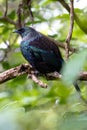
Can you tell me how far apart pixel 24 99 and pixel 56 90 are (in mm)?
157

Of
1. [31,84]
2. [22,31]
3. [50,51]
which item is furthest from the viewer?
[22,31]

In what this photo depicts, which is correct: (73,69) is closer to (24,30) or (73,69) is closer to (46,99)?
(46,99)

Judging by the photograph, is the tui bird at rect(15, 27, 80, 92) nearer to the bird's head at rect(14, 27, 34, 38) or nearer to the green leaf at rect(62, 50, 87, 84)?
the bird's head at rect(14, 27, 34, 38)

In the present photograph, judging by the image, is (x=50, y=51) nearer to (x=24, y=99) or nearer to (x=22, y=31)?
(x=24, y=99)

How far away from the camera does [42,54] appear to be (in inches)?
47.1

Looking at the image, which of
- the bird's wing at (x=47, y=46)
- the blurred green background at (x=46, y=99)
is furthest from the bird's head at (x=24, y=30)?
the bird's wing at (x=47, y=46)

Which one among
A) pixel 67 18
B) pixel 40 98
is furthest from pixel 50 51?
pixel 67 18

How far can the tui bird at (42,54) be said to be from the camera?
1.19 m

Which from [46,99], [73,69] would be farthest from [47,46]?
[73,69]

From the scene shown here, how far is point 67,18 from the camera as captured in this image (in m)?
1.63

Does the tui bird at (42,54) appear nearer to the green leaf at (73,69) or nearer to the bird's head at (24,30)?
the bird's head at (24,30)

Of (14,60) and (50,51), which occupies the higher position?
(50,51)

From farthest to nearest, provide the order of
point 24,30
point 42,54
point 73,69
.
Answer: point 24,30 → point 42,54 → point 73,69

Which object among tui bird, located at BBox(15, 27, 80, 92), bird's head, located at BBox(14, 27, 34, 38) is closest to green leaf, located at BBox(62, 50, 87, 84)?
tui bird, located at BBox(15, 27, 80, 92)
